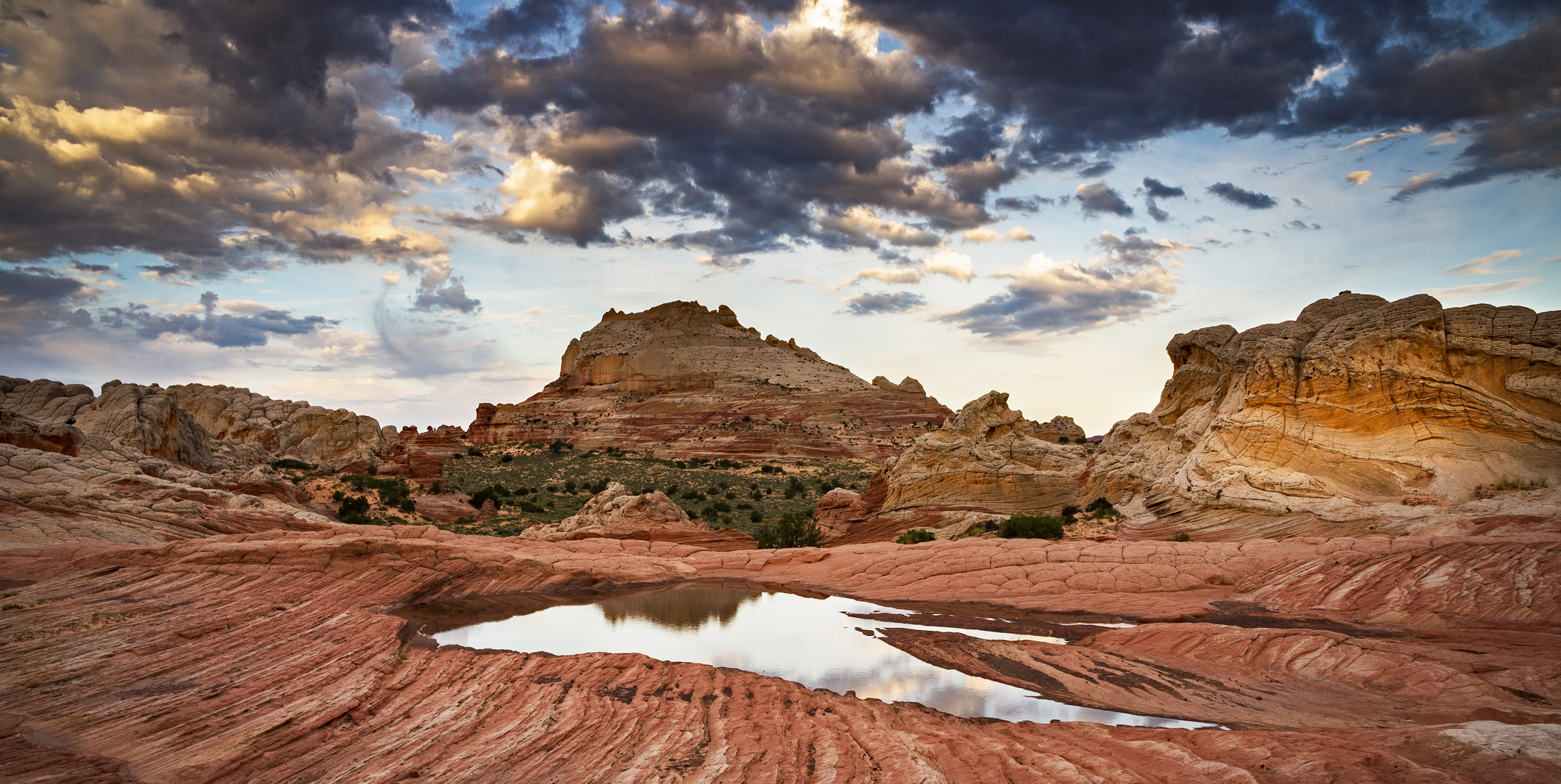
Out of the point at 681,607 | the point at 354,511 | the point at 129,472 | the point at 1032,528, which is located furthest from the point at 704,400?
the point at 681,607

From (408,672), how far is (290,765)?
2.84 meters

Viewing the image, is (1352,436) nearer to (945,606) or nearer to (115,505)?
(945,606)

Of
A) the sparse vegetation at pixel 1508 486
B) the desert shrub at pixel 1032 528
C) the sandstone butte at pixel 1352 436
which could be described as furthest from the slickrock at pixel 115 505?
the sparse vegetation at pixel 1508 486

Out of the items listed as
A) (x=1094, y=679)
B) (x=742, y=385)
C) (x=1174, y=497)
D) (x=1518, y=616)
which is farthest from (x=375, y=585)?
(x=742, y=385)

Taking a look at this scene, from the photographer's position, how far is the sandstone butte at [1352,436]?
20.2 meters

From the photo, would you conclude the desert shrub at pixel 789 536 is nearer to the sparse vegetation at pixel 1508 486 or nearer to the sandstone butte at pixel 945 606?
the sandstone butte at pixel 945 606

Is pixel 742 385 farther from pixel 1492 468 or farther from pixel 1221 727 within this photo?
pixel 1221 727

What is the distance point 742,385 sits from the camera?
113m

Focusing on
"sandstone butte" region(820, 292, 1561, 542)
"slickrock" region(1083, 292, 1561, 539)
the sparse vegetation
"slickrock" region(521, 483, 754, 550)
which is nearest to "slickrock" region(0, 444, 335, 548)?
"slickrock" region(521, 483, 754, 550)

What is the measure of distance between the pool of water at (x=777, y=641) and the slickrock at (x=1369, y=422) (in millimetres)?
11989

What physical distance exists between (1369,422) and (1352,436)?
564 mm

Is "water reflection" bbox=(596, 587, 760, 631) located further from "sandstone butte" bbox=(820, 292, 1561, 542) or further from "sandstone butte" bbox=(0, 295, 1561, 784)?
"sandstone butte" bbox=(820, 292, 1561, 542)

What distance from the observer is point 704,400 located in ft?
348

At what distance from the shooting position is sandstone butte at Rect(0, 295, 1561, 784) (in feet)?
26.3
